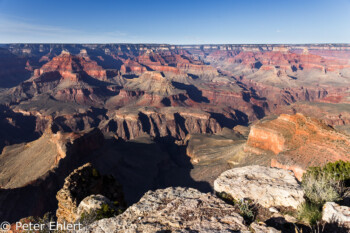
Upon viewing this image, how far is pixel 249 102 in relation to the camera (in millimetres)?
183875

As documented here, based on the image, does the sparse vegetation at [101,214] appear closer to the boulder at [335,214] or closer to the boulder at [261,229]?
the boulder at [261,229]

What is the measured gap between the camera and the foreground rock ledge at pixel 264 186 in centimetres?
1151

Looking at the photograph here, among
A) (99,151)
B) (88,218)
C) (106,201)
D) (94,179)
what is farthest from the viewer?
(99,151)

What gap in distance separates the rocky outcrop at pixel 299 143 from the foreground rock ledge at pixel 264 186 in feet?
90.0

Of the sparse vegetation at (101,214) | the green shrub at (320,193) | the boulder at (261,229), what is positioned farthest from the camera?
the sparse vegetation at (101,214)

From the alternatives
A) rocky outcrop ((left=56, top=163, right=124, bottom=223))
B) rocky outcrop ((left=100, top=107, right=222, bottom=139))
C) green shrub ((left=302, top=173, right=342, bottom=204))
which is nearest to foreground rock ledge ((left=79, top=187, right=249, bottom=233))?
green shrub ((left=302, top=173, right=342, bottom=204))

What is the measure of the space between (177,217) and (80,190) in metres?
14.7

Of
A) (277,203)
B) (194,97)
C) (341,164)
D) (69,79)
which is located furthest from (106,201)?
(69,79)

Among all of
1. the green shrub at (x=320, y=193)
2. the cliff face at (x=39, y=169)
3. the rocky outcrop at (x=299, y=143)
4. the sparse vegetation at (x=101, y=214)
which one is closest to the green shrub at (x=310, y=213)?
the green shrub at (x=320, y=193)

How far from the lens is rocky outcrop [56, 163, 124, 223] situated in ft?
62.0

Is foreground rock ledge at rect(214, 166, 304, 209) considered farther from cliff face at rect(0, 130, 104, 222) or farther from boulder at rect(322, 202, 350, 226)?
cliff face at rect(0, 130, 104, 222)

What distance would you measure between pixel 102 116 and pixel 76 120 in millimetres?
20207

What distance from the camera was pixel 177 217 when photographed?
9656 mm

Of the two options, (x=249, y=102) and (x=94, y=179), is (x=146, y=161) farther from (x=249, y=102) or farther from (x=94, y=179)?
(x=249, y=102)
